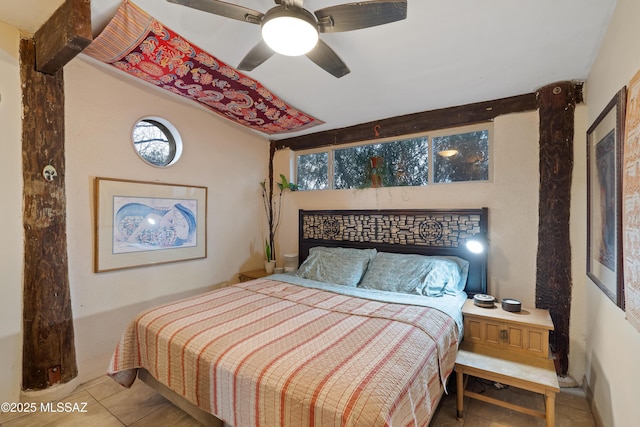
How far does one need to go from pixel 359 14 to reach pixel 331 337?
169cm

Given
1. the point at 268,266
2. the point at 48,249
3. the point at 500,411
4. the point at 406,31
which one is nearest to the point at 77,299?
the point at 48,249

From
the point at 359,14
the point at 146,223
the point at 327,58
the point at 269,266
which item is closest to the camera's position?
the point at 359,14

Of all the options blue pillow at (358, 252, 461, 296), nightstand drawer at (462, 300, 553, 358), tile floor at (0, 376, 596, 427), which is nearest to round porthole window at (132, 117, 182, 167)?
tile floor at (0, 376, 596, 427)

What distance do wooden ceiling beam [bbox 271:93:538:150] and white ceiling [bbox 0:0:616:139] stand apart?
0.29 ft

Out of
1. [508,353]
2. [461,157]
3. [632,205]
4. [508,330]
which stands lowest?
[508,353]

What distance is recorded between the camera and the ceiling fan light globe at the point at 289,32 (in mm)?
1391

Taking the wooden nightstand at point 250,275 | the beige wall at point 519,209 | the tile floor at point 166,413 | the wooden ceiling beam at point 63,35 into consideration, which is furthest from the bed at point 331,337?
the wooden ceiling beam at point 63,35

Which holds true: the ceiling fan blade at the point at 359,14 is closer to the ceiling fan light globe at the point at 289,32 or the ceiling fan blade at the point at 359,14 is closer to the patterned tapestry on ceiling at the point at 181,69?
the ceiling fan light globe at the point at 289,32

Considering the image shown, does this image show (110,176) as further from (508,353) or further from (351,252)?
(508,353)

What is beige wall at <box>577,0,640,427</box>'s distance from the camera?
1330 millimetres

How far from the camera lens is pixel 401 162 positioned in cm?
328

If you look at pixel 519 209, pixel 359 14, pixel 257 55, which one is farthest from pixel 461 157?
pixel 257 55

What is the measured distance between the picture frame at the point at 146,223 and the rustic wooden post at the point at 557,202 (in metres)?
3.33

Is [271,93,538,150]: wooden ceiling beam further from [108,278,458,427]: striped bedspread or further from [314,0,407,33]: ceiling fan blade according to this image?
[108,278,458,427]: striped bedspread
